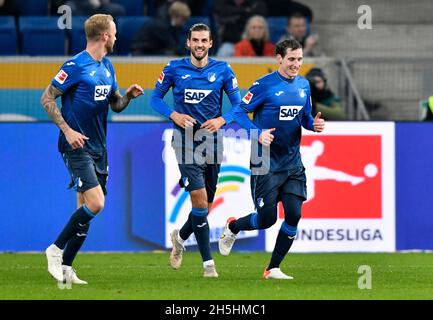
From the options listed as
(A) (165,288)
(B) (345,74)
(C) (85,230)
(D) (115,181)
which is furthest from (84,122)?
(B) (345,74)

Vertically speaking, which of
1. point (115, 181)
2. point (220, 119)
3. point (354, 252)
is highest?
point (220, 119)

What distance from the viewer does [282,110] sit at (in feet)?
37.5

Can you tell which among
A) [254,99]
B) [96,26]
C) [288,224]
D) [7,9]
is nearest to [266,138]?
[254,99]

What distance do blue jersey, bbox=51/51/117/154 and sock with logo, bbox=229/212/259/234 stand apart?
5.50 ft

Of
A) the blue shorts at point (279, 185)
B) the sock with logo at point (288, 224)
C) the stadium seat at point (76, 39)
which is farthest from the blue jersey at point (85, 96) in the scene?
the stadium seat at point (76, 39)

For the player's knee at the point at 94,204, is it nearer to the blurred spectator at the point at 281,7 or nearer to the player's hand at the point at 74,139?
the player's hand at the point at 74,139

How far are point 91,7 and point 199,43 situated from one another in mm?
7472

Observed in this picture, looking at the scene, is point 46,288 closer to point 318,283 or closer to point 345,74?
point 318,283

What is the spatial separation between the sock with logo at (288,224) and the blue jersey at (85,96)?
1795 mm

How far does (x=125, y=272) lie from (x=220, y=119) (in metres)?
1.88

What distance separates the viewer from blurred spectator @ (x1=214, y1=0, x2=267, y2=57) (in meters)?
18.5

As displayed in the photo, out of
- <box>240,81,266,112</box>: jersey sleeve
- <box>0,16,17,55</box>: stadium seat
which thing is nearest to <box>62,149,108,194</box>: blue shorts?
<box>240,81,266,112</box>: jersey sleeve

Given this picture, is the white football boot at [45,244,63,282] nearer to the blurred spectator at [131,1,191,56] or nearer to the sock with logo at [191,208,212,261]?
the sock with logo at [191,208,212,261]
